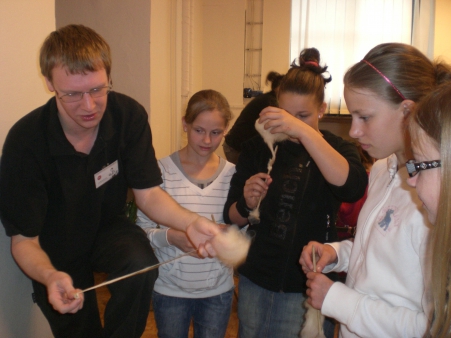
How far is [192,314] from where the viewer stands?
196 cm

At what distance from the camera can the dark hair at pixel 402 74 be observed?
1352 millimetres

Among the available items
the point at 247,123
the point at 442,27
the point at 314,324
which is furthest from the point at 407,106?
the point at 442,27

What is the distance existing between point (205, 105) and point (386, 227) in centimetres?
106

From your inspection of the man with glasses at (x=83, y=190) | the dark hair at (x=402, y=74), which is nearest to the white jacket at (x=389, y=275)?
the dark hair at (x=402, y=74)

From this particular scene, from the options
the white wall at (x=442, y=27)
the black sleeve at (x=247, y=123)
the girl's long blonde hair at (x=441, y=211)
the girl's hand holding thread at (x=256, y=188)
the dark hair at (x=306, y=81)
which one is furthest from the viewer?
the white wall at (x=442, y=27)

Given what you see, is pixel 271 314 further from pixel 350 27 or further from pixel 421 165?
pixel 350 27

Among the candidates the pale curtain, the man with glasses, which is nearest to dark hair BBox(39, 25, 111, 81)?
the man with glasses

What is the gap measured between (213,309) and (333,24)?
455 centimetres

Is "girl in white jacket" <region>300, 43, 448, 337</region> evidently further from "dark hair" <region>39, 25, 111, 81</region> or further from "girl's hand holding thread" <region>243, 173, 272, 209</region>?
"dark hair" <region>39, 25, 111, 81</region>

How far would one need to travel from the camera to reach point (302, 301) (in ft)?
5.76

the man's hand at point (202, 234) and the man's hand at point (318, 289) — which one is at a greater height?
the man's hand at point (202, 234)

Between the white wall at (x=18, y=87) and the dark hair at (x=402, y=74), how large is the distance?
131 centimetres

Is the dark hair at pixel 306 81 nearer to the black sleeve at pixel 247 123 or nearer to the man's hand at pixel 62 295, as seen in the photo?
the black sleeve at pixel 247 123

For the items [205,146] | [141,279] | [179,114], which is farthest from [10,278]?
[179,114]
